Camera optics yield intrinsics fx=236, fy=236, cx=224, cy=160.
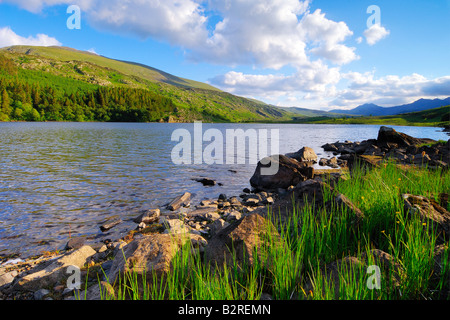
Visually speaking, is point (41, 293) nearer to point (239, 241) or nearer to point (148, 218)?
point (239, 241)

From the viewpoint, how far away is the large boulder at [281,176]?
19.4 meters

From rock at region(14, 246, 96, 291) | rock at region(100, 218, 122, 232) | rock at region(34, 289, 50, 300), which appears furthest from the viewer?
rock at region(100, 218, 122, 232)

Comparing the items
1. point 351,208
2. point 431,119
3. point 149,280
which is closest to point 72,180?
point 149,280

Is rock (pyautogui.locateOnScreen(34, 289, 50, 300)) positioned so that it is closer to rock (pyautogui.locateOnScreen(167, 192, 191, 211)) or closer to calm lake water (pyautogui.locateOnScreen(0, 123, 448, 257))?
calm lake water (pyautogui.locateOnScreen(0, 123, 448, 257))

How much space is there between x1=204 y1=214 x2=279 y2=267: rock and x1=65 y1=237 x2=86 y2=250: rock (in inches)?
277

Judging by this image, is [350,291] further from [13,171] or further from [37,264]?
[13,171]

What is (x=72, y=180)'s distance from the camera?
20.0 meters

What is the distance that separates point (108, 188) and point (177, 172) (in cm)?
798

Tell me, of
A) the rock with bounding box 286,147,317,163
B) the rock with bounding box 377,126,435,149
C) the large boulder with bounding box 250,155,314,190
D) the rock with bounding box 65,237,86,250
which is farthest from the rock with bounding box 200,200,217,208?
the rock with bounding box 377,126,435,149

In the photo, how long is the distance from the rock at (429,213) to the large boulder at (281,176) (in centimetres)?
1323

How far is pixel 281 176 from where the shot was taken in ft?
64.1

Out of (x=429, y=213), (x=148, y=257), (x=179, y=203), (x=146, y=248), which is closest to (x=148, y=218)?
(x=179, y=203)

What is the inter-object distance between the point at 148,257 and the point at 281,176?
621 inches

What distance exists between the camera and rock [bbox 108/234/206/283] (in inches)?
188
